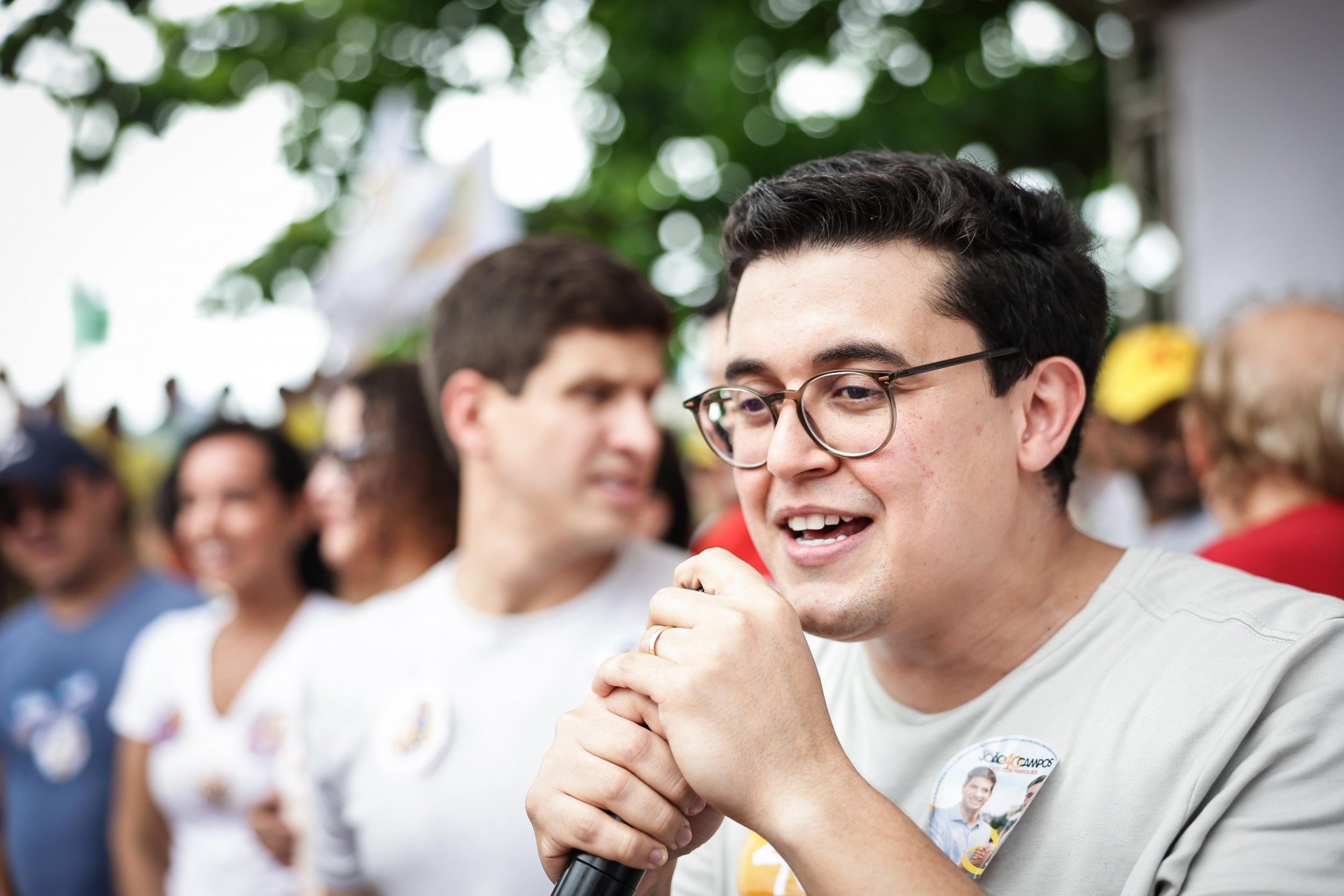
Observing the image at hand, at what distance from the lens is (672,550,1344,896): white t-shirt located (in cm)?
132

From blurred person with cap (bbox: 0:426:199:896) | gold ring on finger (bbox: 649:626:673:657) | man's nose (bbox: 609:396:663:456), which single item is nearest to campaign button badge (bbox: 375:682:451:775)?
man's nose (bbox: 609:396:663:456)

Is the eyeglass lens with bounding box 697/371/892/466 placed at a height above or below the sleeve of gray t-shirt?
above

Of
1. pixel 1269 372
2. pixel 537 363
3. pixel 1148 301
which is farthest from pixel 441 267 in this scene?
pixel 1148 301

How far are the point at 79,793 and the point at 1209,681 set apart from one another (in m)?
4.05

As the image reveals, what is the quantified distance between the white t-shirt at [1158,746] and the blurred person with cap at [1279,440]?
0.98 meters

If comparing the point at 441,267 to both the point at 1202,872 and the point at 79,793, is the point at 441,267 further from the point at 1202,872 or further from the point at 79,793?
the point at 1202,872

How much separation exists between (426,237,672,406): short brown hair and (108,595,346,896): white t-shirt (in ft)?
3.50

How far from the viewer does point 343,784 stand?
2.69m

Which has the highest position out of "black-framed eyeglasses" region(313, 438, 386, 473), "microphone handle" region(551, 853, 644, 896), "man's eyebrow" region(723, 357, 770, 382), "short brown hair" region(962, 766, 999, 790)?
"man's eyebrow" region(723, 357, 770, 382)

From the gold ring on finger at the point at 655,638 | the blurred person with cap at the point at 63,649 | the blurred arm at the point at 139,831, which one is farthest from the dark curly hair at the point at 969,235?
the blurred person with cap at the point at 63,649

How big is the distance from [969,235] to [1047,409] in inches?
13.1

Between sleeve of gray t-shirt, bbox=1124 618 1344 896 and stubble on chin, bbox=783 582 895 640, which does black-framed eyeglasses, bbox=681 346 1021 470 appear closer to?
stubble on chin, bbox=783 582 895 640

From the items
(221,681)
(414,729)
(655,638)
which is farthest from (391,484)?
(655,638)

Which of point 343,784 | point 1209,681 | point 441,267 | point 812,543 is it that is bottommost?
point 343,784
